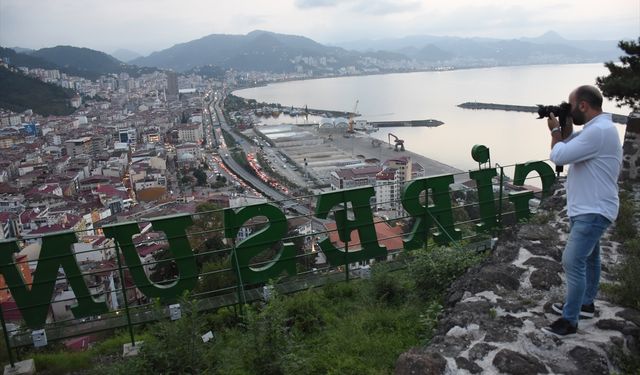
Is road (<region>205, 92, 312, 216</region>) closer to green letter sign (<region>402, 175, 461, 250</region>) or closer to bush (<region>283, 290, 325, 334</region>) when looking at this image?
bush (<region>283, 290, 325, 334</region>)

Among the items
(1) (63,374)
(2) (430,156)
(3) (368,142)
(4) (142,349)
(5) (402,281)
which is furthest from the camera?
(3) (368,142)

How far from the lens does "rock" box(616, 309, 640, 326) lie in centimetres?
197

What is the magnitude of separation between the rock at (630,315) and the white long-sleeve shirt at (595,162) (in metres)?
0.46

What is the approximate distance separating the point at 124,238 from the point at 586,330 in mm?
2461

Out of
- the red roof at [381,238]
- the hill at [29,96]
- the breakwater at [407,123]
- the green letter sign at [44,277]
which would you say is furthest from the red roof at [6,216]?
the hill at [29,96]

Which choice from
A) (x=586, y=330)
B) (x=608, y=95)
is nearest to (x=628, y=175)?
(x=586, y=330)

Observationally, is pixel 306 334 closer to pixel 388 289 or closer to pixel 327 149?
pixel 388 289

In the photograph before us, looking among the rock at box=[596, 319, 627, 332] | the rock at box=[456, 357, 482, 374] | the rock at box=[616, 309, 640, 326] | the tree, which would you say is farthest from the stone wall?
the tree

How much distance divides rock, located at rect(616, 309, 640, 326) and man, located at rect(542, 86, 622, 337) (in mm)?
213

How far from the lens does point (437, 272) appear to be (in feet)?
9.75

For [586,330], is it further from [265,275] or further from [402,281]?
[265,275]

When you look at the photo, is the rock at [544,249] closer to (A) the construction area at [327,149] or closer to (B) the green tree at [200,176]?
(A) the construction area at [327,149]

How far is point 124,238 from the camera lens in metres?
2.90

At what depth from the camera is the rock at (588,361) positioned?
5.64 ft
